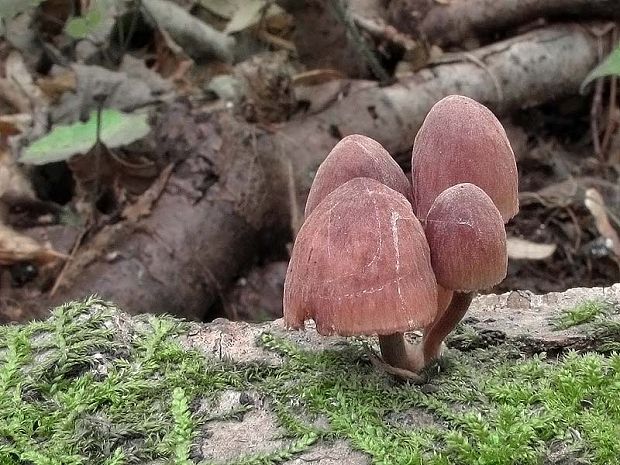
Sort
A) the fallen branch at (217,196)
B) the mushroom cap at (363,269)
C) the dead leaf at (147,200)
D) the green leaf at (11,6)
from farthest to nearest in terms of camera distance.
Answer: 1. the dead leaf at (147,200)
2. the fallen branch at (217,196)
3. the green leaf at (11,6)
4. the mushroom cap at (363,269)

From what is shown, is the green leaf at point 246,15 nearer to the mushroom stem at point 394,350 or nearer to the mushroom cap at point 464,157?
the mushroom cap at point 464,157

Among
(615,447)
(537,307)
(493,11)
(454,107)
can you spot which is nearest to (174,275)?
(537,307)

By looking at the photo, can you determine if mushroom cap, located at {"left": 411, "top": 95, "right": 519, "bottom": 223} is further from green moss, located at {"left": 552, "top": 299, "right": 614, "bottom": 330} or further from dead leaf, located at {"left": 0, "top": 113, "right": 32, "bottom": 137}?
dead leaf, located at {"left": 0, "top": 113, "right": 32, "bottom": 137}

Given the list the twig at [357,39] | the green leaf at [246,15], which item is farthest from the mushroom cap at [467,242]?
the green leaf at [246,15]

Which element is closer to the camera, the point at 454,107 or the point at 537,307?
the point at 454,107

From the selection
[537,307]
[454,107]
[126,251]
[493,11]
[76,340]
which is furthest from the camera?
[493,11]

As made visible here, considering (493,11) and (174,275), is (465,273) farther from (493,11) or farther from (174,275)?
(493,11)

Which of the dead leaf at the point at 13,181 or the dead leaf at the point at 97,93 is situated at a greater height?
the dead leaf at the point at 97,93

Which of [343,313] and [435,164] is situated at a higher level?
[435,164]
